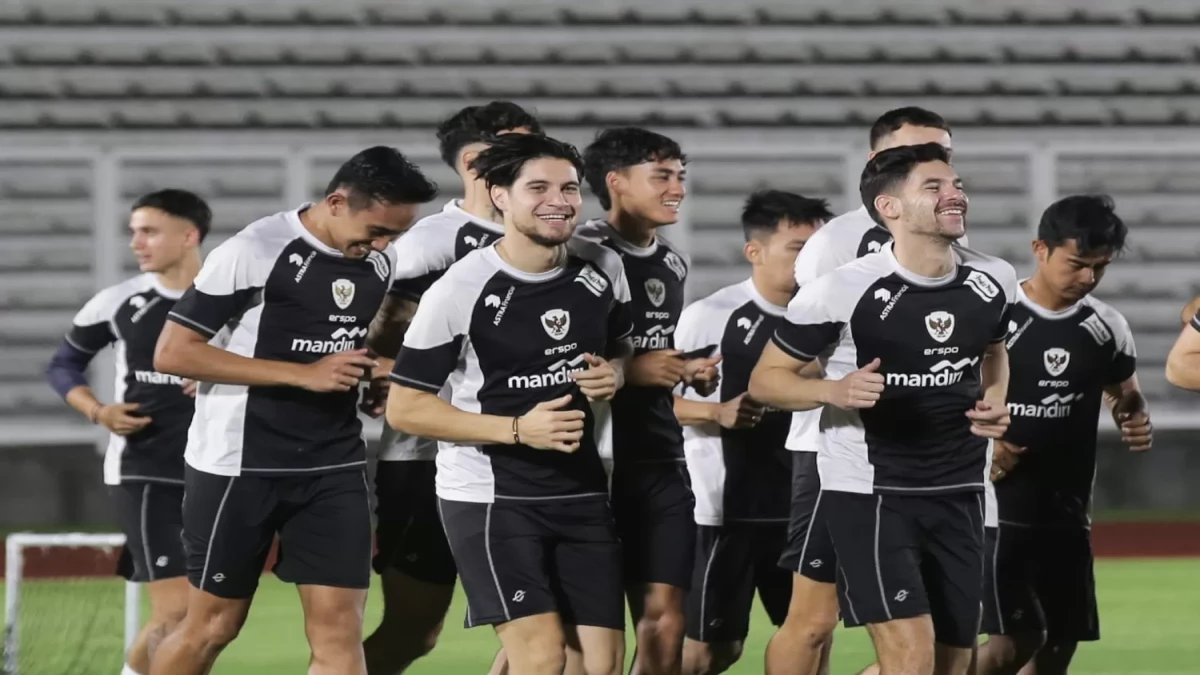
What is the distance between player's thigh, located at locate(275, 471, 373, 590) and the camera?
548cm

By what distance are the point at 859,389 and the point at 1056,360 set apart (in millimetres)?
1516

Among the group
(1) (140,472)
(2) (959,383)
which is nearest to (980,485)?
(2) (959,383)

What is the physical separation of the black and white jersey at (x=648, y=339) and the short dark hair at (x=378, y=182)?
63cm

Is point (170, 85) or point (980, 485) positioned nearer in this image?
point (980, 485)

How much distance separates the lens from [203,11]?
1376cm

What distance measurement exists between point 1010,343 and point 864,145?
6.87m

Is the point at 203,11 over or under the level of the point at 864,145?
over

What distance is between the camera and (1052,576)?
6.29 m

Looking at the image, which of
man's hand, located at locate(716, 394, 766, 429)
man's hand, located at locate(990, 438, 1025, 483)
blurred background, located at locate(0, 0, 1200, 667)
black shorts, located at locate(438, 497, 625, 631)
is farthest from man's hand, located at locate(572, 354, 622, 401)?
blurred background, located at locate(0, 0, 1200, 667)

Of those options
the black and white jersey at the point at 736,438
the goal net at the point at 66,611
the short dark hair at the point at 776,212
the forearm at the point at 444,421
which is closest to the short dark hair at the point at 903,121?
the short dark hair at the point at 776,212

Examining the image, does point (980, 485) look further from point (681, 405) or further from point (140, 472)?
point (140, 472)

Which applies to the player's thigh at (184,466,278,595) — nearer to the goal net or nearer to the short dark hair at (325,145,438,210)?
the goal net

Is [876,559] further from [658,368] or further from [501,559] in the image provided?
[501,559]

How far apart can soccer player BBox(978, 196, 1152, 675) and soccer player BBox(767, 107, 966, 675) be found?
1.81 feet
